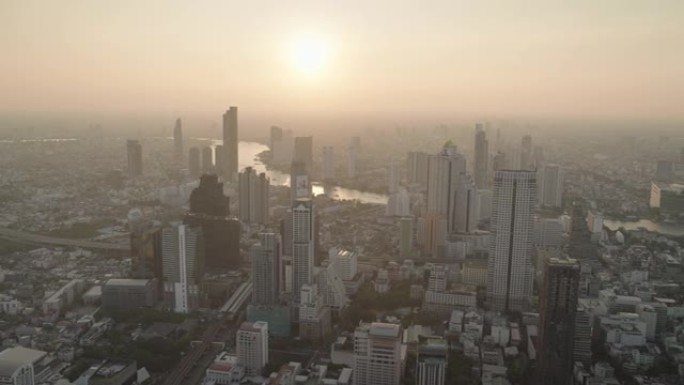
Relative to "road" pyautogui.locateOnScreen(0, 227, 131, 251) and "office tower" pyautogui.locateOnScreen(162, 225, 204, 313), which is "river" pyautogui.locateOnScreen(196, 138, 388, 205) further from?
"office tower" pyautogui.locateOnScreen(162, 225, 204, 313)

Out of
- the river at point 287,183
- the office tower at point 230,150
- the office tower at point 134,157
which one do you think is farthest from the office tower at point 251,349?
the office tower at point 230,150

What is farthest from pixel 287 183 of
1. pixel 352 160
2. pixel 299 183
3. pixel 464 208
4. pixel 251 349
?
pixel 251 349

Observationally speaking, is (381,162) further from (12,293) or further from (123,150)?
(12,293)

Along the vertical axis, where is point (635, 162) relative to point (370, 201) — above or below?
above

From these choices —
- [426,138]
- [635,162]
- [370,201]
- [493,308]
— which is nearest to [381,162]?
[426,138]

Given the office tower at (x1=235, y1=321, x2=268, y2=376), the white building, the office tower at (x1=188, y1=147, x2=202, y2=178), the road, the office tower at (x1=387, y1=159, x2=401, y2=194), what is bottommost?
the office tower at (x1=235, y1=321, x2=268, y2=376)

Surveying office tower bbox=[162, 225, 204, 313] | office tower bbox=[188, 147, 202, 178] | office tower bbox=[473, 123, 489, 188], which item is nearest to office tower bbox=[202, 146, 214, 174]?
office tower bbox=[188, 147, 202, 178]

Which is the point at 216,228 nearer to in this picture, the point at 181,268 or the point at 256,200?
the point at 181,268
